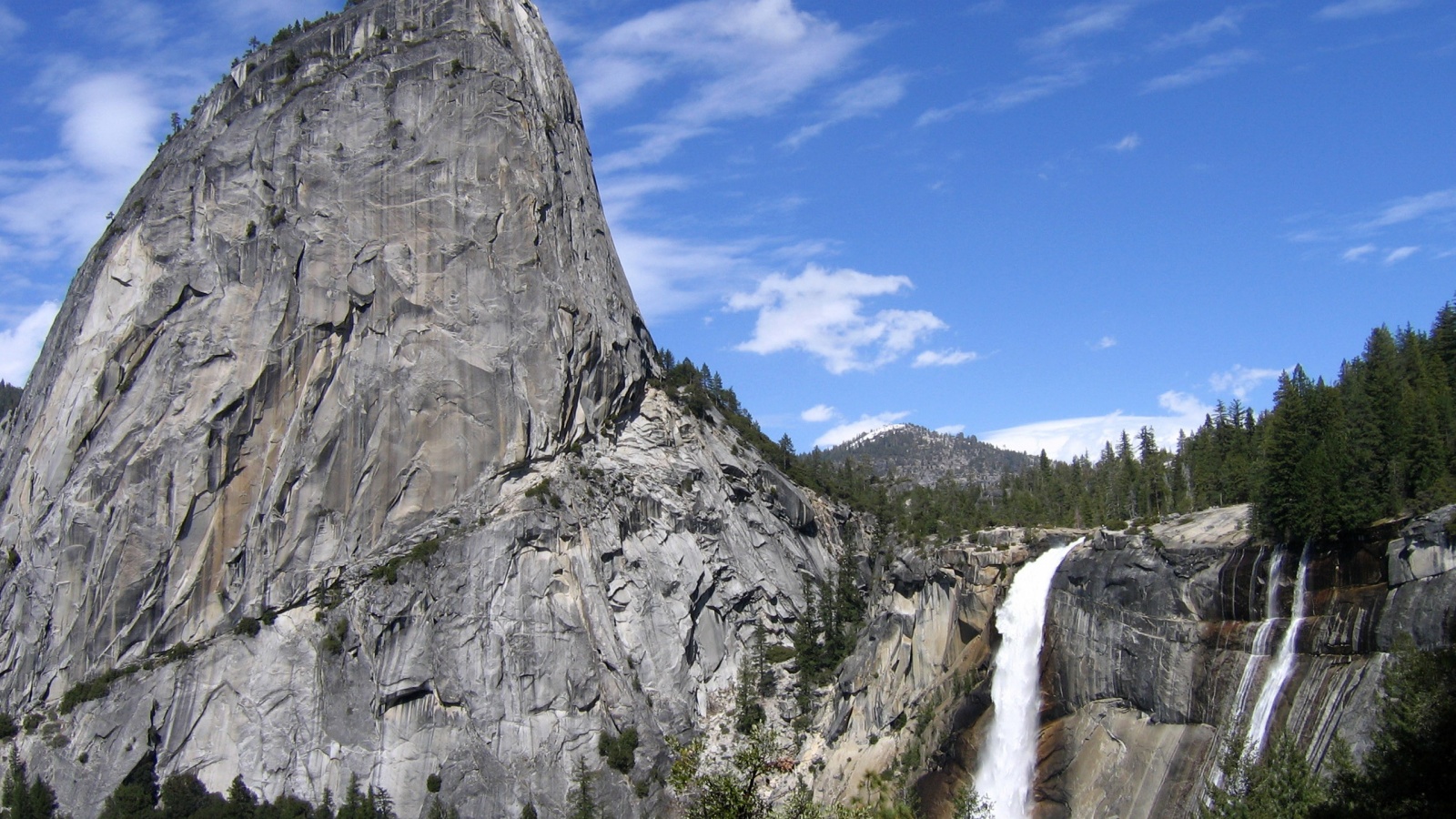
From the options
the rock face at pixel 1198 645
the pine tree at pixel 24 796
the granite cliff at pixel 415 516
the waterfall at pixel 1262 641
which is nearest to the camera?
the rock face at pixel 1198 645

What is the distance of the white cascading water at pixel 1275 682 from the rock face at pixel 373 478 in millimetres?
37008

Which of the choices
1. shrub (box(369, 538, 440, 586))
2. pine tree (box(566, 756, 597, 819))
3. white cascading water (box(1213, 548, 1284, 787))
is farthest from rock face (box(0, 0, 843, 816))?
white cascading water (box(1213, 548, 1284, 787))

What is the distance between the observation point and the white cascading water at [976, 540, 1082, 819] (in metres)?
62.1

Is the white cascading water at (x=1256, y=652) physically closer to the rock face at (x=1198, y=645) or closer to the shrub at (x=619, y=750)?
the rock face at (x=1198, y=645)

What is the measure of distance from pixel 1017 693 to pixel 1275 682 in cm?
1545

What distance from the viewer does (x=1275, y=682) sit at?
52.4m

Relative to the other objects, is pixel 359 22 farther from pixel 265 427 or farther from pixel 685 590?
pixel 685 590

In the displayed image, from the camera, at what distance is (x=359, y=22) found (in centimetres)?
9519

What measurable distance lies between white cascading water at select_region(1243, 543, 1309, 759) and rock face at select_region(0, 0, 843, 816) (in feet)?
121

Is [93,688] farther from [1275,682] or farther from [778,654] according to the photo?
[1275,682]

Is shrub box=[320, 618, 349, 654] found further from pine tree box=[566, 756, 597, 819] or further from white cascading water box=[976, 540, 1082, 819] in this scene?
white cascading water box=[976, 540, 1082, 819]

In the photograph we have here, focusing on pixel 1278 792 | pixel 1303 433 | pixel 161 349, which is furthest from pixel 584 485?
pixel 1278 792

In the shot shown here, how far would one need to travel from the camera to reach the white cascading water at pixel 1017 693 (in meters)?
62.1

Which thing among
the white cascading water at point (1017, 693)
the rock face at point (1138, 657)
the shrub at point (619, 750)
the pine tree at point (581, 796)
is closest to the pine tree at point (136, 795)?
the pine tree at point (581, 796)
